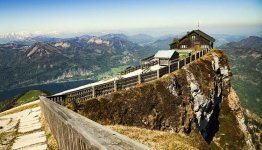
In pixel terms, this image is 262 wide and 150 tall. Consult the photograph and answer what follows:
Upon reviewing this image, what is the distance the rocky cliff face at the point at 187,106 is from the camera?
32125 millimetres

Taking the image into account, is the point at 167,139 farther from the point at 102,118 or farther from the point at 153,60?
the point at 153,60

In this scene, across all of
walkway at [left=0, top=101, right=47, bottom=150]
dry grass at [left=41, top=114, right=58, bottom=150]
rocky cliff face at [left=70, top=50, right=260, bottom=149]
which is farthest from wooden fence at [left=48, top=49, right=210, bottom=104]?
dry grass at [left=41, top=114, right=58, bottom=150]

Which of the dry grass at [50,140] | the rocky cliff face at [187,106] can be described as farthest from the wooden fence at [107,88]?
the dry grass at [50,140]

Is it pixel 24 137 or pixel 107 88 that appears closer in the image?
pixel 24 137

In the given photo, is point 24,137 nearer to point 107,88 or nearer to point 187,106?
point 107,88

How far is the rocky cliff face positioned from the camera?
32125 mm

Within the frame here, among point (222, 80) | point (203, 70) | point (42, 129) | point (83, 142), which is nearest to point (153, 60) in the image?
point (203, 70)

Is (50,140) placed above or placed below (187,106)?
above

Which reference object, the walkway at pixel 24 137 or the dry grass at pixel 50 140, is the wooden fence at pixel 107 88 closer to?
the walkway at pixel 24 137

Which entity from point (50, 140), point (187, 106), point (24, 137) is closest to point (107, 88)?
point (24, 137)

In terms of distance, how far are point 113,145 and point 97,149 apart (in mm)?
395

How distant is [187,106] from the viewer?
45.7m

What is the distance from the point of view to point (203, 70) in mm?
58062

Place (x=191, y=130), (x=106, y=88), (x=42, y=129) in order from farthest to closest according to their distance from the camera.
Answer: (x=191, y=130)
(x=106, y=88)
(x=42, y=129)
